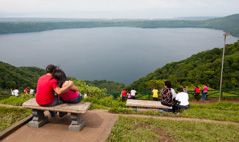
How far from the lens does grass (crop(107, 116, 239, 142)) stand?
4238mm

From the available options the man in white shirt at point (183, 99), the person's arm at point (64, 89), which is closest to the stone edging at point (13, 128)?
the person's arm at point (64, 89)

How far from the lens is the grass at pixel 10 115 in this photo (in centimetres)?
479

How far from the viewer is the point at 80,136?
169 inches

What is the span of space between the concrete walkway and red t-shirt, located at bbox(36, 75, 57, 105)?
0.72 m

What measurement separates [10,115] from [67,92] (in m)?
2.18

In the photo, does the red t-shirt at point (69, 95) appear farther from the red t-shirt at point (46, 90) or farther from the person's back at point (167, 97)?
the person's back at point (167, 97)

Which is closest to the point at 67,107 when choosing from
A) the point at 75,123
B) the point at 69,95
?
the point at 69,95

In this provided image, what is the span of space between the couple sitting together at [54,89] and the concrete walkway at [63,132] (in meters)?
0.66

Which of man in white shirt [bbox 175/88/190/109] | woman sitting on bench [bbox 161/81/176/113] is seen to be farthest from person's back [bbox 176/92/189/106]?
woman sitting on bench [bbox 161/81/176/113]

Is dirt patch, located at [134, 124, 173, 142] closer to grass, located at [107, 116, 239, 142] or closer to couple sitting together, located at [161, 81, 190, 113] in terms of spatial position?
grass, located at [107, 116, 239, 142]

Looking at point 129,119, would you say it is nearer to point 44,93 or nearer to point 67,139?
point 67,139

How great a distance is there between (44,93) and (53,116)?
1.15 m

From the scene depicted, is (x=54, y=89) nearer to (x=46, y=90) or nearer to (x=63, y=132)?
(x=46, y=90)

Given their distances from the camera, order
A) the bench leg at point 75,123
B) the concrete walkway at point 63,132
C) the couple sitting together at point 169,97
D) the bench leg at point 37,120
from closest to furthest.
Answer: the concrete walkway at point 63,132
the bench leg at point 75,123
the bench leg at point 37,120
the couple sitting together at point 169,97
